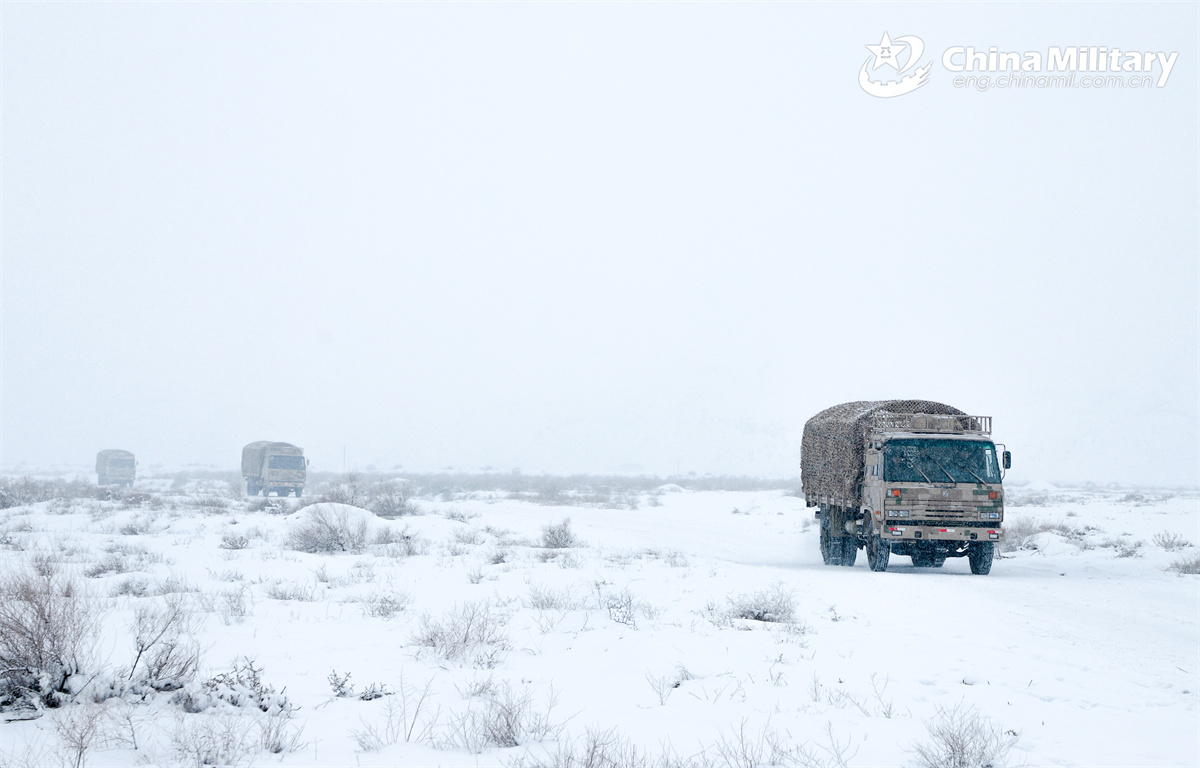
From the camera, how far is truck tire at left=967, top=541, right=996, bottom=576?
50.3ft

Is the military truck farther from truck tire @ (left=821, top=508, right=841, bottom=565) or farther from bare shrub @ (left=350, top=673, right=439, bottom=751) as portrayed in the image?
bare shrub @ (left=350, top=673, right=439, bottom=751)

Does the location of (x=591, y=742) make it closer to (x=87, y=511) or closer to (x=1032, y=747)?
(x=1032, y=747)

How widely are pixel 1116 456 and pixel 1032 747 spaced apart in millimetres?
131439

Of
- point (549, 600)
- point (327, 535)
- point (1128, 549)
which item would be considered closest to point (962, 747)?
point (549, 600)

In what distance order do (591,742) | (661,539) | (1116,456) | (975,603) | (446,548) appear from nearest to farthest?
(591,742) → (975,603) → (446,548) → (661,539) → (1116,456)

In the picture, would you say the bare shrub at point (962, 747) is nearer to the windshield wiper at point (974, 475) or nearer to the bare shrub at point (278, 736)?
the bare shrub at point (278, 736)

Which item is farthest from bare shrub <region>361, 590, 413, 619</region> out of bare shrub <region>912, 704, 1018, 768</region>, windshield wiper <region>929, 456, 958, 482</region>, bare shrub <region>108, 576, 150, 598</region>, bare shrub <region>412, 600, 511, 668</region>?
windshield wiper <region>929, 456, 958, 482</region>

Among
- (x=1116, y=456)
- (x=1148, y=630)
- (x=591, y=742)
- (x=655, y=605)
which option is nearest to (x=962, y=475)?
(x=1148, y=630)

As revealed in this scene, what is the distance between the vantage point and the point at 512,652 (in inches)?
317

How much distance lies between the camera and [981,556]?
50.6ft

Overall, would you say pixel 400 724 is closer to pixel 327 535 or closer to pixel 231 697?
pixel 231 697

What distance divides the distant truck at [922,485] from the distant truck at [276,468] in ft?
131

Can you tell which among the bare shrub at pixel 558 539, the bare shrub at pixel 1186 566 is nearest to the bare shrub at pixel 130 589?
the bare shrub at pixel 558 539

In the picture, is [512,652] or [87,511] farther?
[87,511]
